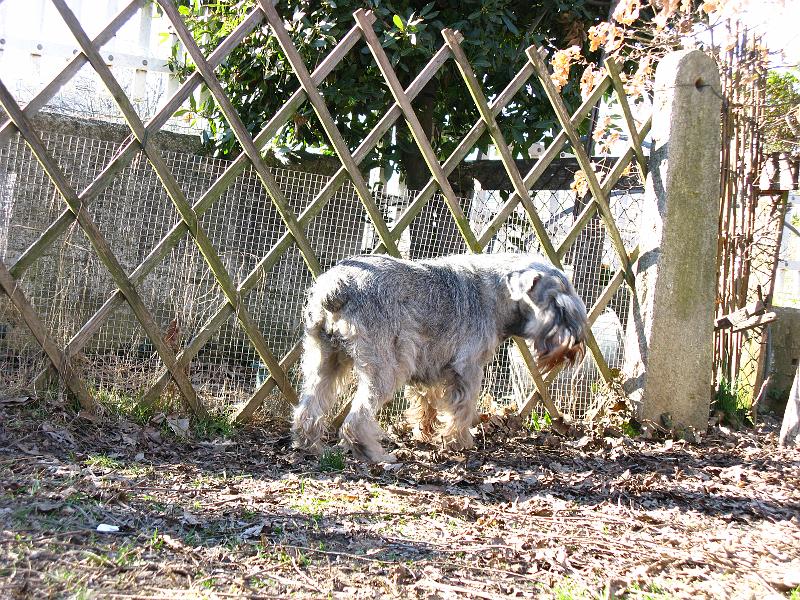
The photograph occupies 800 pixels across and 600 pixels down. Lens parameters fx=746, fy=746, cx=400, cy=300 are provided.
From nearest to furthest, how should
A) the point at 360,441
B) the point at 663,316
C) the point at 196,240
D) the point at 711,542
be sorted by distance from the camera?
the point at 711,542 → the point at 360,441 → the point at 196,240 → the point at 663,316

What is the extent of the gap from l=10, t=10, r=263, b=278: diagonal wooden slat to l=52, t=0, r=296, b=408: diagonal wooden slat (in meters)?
0.12

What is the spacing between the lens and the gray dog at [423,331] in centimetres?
496

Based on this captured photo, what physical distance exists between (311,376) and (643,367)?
9.66 ft

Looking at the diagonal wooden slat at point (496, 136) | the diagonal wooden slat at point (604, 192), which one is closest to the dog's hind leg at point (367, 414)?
the diagonal wooden slat at point (496, 136)

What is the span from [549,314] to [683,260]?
174 centimetres

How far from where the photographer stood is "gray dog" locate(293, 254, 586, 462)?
16.3ft

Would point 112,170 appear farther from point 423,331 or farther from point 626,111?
point 626,111

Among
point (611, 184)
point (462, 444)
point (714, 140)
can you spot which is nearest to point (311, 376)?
point (462, 444)

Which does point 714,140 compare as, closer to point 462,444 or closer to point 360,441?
point 462,444

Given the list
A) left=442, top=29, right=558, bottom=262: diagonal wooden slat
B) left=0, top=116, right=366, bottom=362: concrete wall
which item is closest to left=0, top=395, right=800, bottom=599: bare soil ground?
left=0, top=116, right=366, bottom=362: concrete wall

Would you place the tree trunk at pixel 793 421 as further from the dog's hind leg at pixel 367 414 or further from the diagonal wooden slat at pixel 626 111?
the dog's hind leg at pixel 367 414

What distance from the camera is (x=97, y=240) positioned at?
5.16 m

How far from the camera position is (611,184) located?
6.61m

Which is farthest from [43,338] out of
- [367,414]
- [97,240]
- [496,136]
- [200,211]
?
[496,136]
